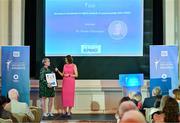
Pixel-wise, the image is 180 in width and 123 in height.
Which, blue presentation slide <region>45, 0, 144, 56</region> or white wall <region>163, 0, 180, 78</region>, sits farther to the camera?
white wall <region>163, 0, 180, 78</region>

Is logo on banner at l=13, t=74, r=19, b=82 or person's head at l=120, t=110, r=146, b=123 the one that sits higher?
logo on banner at l=13, t=74, r=19, b=82

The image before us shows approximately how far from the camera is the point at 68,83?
10203mm

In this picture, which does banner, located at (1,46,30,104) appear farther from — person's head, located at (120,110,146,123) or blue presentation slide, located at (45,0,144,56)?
person's head, located at (120,110,146,123)

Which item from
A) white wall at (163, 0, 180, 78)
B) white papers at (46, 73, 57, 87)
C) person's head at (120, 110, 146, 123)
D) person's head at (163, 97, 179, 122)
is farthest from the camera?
white wall at (163, 0, 180, 78)

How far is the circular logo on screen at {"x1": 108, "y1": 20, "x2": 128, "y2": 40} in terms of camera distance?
1095cm

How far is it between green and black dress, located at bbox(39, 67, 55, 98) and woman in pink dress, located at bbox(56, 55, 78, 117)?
36cm

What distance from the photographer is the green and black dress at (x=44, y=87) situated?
992 cm

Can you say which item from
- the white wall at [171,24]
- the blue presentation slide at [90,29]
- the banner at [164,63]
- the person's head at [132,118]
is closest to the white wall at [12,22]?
the blue presentation slide at [90,29]

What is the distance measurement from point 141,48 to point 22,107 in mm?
5318

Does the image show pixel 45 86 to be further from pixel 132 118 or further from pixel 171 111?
pixel 132 118

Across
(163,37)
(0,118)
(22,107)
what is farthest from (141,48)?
(0,118)

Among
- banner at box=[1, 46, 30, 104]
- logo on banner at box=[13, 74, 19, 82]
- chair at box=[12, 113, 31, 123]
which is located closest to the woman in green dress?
banner at box=[1, 46, 30, 104]

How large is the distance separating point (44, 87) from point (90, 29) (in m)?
1.94

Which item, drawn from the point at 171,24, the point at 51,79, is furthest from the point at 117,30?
the point at 51,79
